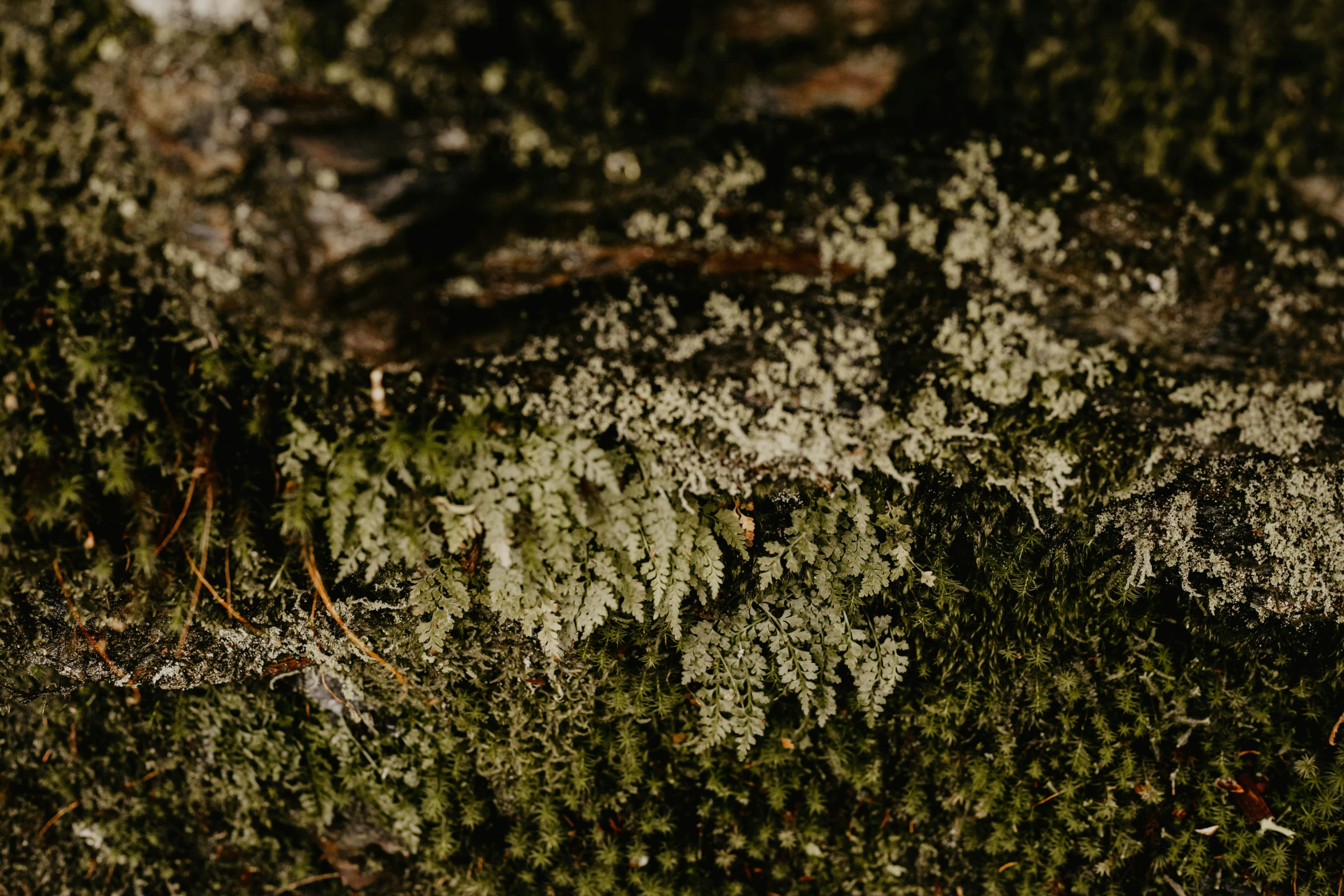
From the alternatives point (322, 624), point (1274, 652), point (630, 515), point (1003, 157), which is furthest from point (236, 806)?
point (1274, 652)

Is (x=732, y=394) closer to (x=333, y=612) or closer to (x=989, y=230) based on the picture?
(x=989, y=230)

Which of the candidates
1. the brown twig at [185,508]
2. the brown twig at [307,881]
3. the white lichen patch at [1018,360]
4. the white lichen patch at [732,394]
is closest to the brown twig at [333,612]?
the brown twig at [185,508]

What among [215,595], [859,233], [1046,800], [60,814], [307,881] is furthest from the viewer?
[60,814]

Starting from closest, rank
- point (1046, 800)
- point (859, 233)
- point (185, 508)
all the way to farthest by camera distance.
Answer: point (859, 233), point (185, 508), point (1046, 800)

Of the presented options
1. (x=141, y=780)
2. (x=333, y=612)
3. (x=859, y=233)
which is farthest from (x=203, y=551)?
(x=141, y=780)

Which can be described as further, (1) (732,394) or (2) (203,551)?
(2) (203,551)

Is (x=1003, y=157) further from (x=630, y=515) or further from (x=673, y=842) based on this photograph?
(x=673, y=842)
